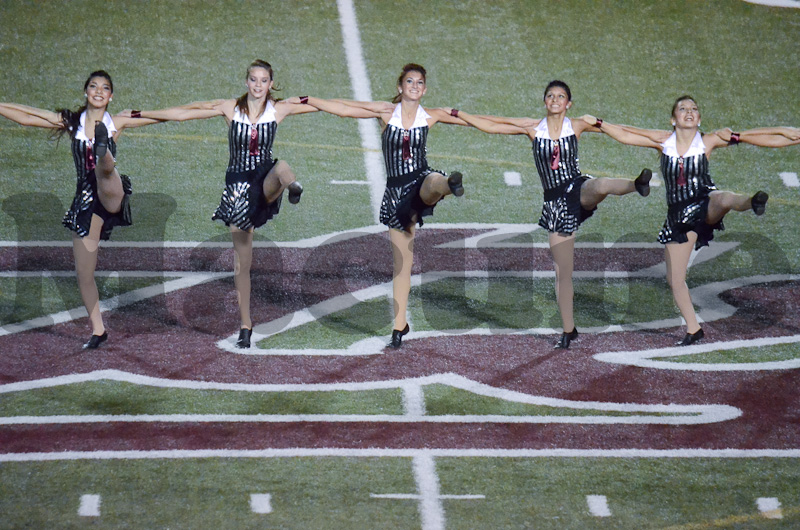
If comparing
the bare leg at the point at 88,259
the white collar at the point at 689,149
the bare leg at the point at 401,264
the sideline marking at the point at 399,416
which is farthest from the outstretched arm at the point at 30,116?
the white collar at the point at 689,149

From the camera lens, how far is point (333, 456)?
5871 mm

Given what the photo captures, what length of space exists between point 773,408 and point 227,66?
25.6ft

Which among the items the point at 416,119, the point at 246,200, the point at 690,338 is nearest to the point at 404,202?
the point at 416,119

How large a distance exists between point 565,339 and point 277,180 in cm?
215

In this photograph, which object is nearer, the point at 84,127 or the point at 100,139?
the point at 100,139

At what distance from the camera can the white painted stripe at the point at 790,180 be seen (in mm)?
10578

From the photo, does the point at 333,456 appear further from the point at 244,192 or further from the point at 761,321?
the point at 761,321

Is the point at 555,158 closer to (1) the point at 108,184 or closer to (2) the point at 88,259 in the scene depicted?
(1) the point at 108,184

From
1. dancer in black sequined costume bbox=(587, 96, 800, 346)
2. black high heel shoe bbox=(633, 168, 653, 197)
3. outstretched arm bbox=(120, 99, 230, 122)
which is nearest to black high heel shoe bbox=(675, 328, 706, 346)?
dancer in black sequined costume bbox=(587, 96, 800, 346)

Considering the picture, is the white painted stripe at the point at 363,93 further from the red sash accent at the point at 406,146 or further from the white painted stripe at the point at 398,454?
the white painted stripe at the point at 398,454

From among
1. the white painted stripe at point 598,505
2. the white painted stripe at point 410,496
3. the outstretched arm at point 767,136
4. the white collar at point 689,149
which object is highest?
the outstretched arm at point 767,136

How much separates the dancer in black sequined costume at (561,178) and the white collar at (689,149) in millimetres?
470

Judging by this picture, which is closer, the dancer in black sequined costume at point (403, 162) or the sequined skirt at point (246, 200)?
the sequined skirt at point (246, 200)

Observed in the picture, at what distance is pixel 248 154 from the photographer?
7.12m
